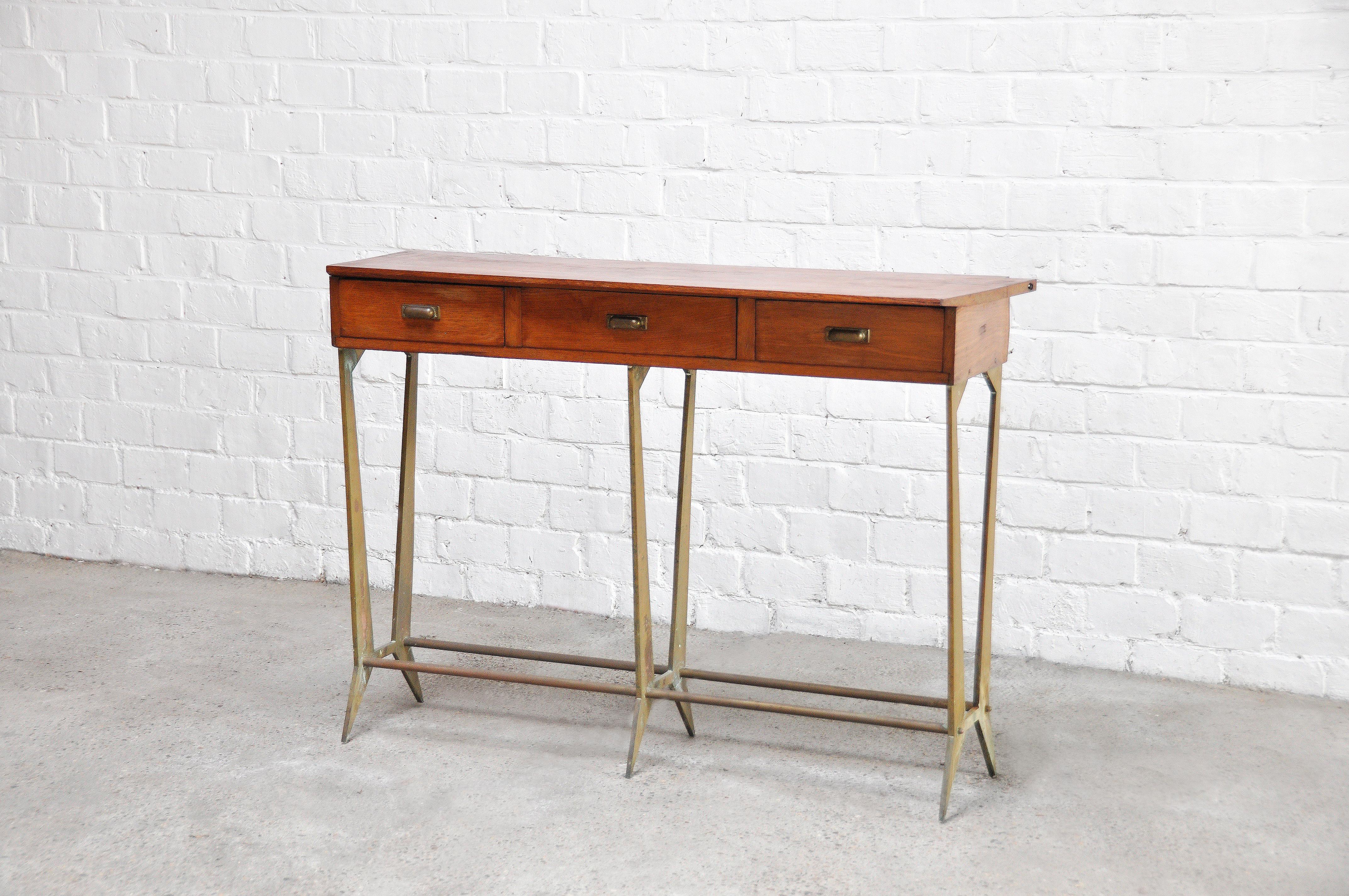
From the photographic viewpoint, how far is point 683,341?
2.65 m

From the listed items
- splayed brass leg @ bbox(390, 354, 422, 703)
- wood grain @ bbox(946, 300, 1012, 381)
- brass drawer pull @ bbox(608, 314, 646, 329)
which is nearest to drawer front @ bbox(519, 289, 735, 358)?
brass drawer pull @ bbox(608, 314, 646, 329)

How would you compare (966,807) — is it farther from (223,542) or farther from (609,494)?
(223,542)

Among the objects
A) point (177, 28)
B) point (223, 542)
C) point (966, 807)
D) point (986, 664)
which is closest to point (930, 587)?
point (986, 664)

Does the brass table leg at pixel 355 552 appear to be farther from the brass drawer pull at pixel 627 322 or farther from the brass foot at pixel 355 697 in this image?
the brass drawer pull at pixel 627 322

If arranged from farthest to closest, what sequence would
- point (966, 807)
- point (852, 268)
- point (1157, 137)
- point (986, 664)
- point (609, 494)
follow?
point (609, 494) < point (852, 268) < point (1157, 137) < point (986, 664) < point (966, 807)

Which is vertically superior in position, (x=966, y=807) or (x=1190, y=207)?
(x=1190, y=207)

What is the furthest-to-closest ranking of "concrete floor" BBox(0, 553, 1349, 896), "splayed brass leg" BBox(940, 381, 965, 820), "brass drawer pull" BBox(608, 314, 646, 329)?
"brass drawer pull" BBox(608, 314, 646, 329)
"splayed brass leg" BBox(940, 381, 965, 820)
"concrete floor" BBox(0, 553, 1349, 896)

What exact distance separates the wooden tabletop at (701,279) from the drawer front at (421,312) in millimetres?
21

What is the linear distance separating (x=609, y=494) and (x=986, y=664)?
1.30 metres

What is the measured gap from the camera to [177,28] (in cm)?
400

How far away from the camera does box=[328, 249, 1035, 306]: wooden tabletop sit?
2539mm

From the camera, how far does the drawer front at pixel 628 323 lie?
8.61 ft

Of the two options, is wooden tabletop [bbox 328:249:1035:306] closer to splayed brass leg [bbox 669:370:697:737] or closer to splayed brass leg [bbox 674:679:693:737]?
splayed brass leg [bbox 669:370:697:737]

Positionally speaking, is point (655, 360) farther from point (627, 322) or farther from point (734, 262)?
point (734, 262)
